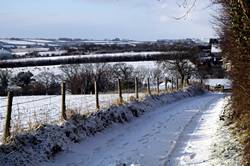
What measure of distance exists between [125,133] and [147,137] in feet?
4.34

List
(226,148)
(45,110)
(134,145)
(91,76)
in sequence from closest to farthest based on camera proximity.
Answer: (226,148)
(134,145)
(45,110)
(91,76)

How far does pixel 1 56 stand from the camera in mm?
108875

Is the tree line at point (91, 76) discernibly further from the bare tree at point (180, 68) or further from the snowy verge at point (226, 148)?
the snowy verge at point (226, 148)

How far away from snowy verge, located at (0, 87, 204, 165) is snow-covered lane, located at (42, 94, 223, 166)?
0.76 ft

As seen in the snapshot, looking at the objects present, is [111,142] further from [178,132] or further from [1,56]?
[1,56]

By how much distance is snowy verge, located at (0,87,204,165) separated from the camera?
1123 centimetres

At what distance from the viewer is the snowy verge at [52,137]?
11.2m

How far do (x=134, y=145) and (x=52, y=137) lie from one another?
7.81 ft

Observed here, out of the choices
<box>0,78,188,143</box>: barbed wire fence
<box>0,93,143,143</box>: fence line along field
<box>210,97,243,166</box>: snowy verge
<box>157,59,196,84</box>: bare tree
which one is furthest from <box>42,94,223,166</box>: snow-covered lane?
<box>157,59,196,84</box>: bare tree

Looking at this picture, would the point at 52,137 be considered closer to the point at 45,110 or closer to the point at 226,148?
the point at 226,148

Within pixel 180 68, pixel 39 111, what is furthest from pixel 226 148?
pixel 180 68

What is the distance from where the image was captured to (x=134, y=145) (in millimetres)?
14172

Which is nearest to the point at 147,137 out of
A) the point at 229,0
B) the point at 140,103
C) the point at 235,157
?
the point at 235,157

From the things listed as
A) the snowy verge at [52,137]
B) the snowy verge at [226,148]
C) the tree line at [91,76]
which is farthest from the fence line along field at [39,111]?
the tree line at [91,76]
